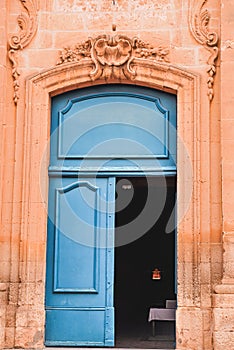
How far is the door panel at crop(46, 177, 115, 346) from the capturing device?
817 cm

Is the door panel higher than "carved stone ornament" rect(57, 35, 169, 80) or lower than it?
lower

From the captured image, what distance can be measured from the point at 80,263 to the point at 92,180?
1.02 metres

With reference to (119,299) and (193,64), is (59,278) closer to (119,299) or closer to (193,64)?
(193,64)

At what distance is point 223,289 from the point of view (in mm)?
7613

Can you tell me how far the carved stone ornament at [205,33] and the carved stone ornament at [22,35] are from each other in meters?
1.96

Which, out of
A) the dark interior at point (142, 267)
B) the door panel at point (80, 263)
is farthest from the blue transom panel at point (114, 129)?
the dark interior at point (142, 267)

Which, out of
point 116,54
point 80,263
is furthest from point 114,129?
point 80,263

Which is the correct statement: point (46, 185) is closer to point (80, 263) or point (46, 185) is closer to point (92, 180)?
point (92, 180)

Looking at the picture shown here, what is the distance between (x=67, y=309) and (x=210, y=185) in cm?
223

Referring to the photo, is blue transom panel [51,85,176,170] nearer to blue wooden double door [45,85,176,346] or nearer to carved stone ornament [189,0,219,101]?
blue wooden double door [45,85,176,346]

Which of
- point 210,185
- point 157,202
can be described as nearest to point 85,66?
point 210,185

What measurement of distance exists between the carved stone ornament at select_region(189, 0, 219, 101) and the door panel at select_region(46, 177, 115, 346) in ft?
5.72

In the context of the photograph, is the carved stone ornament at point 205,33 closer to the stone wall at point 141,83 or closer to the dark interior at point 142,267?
the stone wall at point 141,83

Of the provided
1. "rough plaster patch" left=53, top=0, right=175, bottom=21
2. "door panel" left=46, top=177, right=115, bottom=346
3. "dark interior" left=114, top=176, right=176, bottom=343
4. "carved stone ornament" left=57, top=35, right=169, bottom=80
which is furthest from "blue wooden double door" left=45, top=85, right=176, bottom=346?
"dark interior" left=114, top=176, right=176, bottom=343
